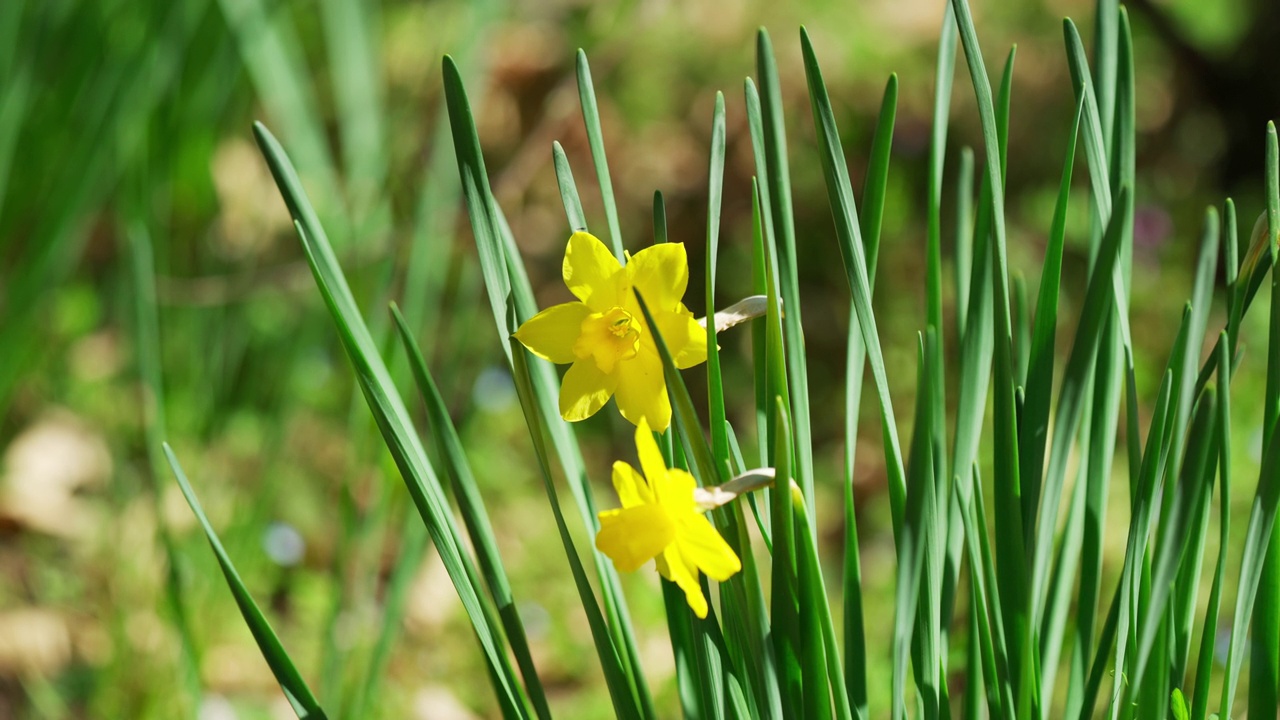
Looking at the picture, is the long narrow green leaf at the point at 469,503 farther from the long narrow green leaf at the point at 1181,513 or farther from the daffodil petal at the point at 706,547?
the long narrow green leaf at the point at 1181,513

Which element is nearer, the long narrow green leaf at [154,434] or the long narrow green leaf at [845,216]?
the long narrow green leaf at [845,216]

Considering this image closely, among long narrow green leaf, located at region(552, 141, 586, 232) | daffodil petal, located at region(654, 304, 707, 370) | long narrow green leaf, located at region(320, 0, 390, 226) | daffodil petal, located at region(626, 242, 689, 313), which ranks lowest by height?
daffodil petal, located at region(654, 304, 707, 370)

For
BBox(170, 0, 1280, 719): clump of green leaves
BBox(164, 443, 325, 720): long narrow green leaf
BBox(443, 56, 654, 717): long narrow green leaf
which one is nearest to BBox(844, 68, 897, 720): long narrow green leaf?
BBox(170, 0, 1280, 719): clump of green leaves

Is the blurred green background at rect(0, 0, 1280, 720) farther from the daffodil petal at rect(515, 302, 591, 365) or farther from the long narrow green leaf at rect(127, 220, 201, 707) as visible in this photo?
the daffodil petal at rect(515, 302, 591, 365)

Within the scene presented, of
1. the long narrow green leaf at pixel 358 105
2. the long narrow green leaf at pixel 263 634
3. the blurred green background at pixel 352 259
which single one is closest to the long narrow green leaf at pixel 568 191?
the long narrow green leaf at pixel 263 634

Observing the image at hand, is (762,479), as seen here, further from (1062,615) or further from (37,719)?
(37,719)

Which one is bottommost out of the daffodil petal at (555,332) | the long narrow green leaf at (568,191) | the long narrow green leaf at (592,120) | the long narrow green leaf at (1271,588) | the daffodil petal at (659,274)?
the long narrow green leaf at (1271,588)
